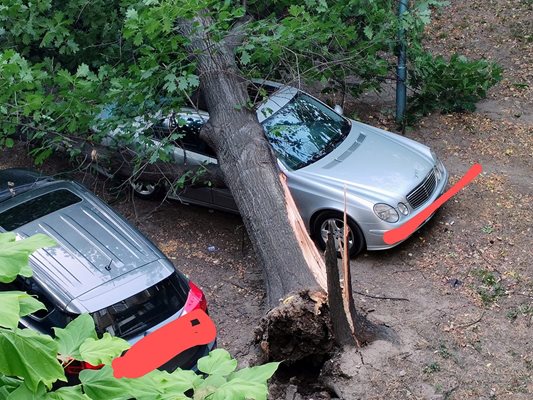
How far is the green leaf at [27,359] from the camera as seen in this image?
2.22 meters

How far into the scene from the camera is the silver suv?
6.31m

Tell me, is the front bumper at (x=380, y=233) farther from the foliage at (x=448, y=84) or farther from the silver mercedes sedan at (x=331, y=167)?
the foliage at (x=448, y=84)

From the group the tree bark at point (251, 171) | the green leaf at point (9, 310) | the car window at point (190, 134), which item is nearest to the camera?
the green leaf at point (9, 310)

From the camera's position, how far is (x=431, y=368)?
6.59m

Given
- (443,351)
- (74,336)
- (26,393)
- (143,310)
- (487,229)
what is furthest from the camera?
(487,229)

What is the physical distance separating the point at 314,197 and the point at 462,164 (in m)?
2.78

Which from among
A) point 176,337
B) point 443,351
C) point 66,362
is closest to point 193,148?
point 176,337

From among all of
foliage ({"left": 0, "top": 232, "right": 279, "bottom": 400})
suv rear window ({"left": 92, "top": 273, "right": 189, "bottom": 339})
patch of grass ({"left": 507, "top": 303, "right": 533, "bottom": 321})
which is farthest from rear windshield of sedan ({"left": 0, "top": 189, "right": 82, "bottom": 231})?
foliage ({"left": 0, "top": 232, "right": 279, "bottom": 400})

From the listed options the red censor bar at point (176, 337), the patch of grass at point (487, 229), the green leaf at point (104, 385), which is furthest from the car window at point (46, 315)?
the patch of grass at point (487, 229)

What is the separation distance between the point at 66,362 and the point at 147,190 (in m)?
7.44

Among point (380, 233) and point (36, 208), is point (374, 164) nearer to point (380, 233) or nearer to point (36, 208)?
point (380, 233)

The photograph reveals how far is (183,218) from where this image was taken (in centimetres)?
981

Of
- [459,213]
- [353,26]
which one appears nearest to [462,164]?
[459,213]

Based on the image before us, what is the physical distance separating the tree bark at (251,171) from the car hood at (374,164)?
791mm
